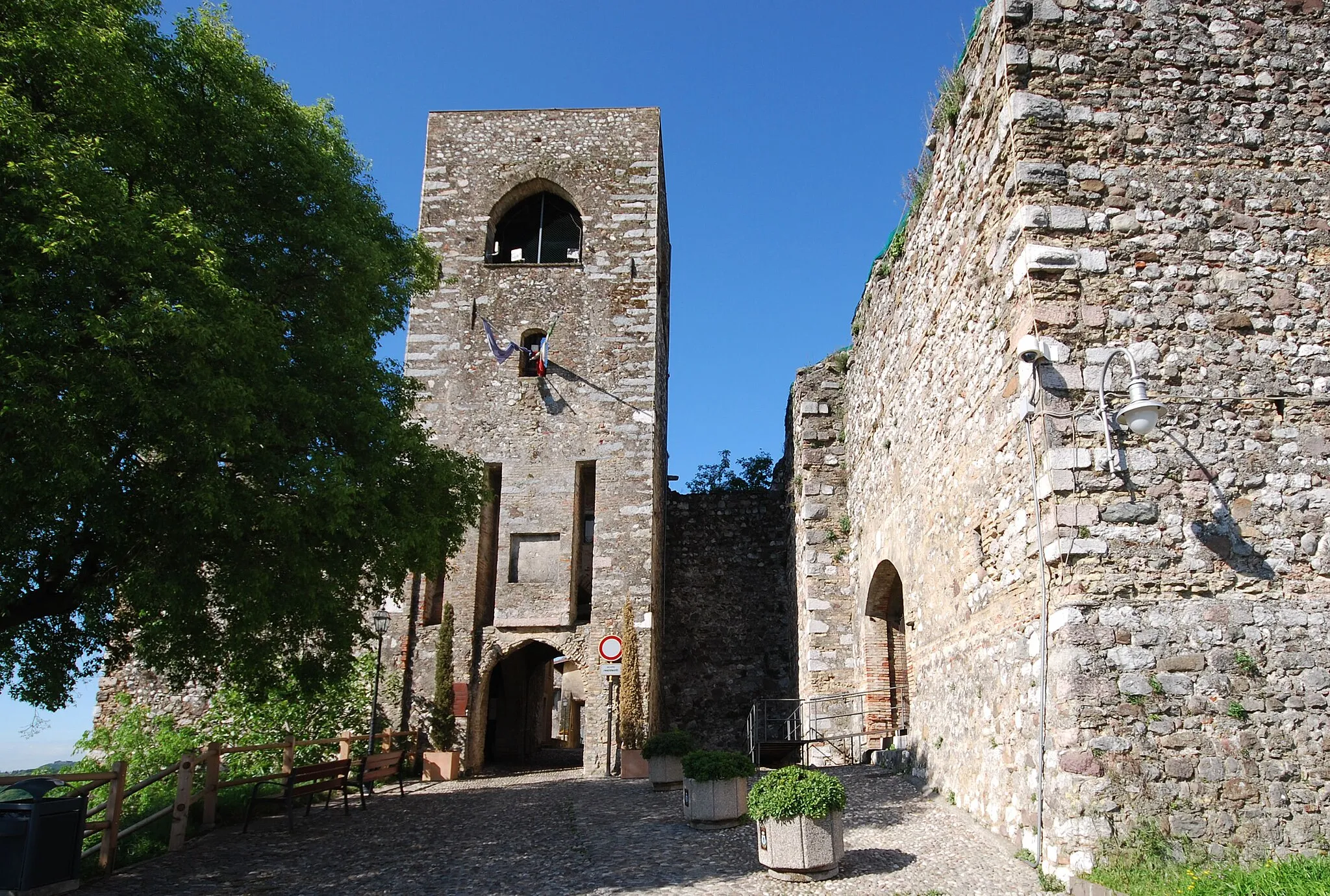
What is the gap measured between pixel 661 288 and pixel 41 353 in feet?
46.2

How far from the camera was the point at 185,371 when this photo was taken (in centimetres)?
715

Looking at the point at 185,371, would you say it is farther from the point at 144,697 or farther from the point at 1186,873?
the point at 144,697

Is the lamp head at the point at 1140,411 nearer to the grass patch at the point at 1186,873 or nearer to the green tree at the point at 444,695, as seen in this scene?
the grass patch at the point at 1186,873

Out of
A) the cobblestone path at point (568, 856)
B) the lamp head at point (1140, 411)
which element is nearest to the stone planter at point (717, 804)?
the cobblestone path at point (568, 856)

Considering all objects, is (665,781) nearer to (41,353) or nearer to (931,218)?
(931,218)

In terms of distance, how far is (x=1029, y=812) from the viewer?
262 inches

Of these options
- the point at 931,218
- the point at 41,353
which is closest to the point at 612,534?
the point at 931,218

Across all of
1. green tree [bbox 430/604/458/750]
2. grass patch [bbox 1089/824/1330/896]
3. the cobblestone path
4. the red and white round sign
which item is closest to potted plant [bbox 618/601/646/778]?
the red and white round sign

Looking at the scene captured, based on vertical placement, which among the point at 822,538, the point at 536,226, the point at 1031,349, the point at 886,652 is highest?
the point at 536,226

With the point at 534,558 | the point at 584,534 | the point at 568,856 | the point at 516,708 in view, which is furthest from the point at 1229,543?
the point at 516,708

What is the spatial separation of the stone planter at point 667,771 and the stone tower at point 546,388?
10.1 ft

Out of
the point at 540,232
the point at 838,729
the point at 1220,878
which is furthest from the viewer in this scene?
the point at 540,232

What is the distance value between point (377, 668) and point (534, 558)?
3092 mm

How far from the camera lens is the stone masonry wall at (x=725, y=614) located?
17969 millimetres
